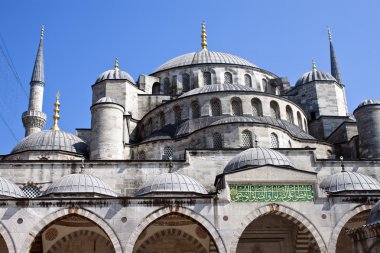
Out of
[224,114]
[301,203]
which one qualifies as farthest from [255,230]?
[224,114]

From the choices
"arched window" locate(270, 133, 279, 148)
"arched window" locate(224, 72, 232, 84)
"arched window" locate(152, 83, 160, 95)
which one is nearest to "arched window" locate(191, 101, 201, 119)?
"arched window" locate(270, 133, 279, 148)

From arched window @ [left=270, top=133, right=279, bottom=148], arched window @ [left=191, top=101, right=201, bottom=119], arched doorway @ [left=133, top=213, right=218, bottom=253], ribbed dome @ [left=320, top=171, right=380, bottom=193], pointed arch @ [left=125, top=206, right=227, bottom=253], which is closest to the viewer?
pointed arch @ [left=125, top=206, right=227, bottom=253]

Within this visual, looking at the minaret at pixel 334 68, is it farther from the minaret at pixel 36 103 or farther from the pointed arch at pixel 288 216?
the pointed arch at pixel 288 216

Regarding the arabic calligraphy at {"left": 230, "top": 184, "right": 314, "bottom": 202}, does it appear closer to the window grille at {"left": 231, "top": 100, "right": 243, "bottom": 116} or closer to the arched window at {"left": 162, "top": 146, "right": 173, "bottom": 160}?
the arched window at {"left": 162, "top": 146, "right": 173, "bottom": 160}

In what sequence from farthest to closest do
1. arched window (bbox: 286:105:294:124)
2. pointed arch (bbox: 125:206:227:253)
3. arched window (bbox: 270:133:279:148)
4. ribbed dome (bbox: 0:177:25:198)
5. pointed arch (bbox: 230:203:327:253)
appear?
1. arched window (bbox: 286:105:294:124)
2. arched window (bbox: 270:133:279:148)
3. ribbed dome (bbox: 0:177:25:198)
4. pointed arch (bbox: 230:203:327:253)
5. pointed arch (bbox: 125:206:227:253)

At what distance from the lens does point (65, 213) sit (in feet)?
40.7

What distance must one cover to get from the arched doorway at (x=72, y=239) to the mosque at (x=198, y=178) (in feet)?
0.10

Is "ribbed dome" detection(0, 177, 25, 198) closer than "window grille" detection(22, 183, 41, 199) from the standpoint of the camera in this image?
Yes

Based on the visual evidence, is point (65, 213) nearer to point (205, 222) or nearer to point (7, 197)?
point (7, 197)

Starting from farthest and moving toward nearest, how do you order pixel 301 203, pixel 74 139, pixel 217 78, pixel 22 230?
pixel 217 78 < pixel 74 139 < pixel 301 203 < pixel 22 230

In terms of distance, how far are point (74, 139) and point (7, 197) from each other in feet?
17.8

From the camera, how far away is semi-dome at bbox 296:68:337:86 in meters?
23.5

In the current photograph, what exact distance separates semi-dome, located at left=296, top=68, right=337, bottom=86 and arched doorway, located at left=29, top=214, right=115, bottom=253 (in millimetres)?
13208

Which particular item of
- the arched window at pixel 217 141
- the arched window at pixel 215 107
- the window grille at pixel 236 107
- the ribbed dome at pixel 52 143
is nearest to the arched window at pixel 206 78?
the arched window at pixel 215 107
